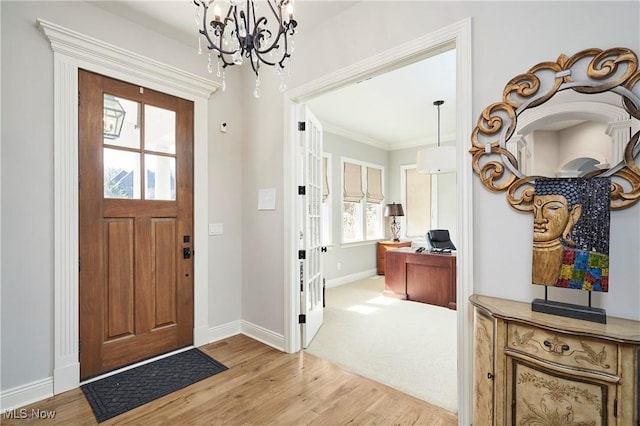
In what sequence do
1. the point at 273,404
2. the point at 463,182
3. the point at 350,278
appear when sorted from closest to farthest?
the point at 463,182 → the point at 273,404 → the point at 350,278

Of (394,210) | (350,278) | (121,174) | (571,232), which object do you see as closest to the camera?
(571,232)

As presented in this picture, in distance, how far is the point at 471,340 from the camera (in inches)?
71.2

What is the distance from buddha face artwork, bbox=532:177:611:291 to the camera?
1364 millimetres

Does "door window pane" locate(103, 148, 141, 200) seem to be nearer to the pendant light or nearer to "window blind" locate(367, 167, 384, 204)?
the pendant light

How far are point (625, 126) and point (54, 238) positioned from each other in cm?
351

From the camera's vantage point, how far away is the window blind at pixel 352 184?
5.95m

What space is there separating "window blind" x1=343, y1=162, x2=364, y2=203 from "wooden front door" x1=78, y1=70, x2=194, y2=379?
3.51m

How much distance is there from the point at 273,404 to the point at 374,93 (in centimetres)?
371

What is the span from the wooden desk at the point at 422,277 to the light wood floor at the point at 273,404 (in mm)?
2332

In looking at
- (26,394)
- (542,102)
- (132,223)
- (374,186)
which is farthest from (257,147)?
(374,186)

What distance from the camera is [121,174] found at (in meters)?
2.52

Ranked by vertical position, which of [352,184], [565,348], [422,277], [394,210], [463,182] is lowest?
[422,277]

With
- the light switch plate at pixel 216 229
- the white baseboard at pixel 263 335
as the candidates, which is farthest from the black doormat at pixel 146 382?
the light switch plate at pixel 216 229

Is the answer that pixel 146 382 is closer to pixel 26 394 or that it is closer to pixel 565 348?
pixel 26 394
